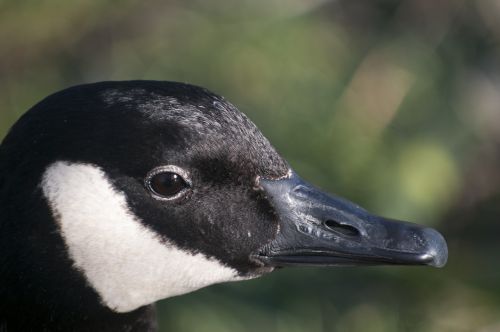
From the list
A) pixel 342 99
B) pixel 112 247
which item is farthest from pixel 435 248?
pixel 342 99

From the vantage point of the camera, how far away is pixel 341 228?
2.33 m

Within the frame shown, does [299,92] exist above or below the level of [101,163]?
above

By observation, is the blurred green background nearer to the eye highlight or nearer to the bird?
the bird

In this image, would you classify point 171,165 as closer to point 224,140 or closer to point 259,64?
point 224,140

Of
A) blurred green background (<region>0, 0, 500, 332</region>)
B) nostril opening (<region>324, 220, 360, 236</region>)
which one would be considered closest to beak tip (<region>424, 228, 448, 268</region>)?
nostril opening (<region>324, 220, 360, 236</region>)

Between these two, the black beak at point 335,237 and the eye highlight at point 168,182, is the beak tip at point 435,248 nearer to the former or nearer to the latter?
the black beak at point 335,237

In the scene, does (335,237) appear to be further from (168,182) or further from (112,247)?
(112,247)

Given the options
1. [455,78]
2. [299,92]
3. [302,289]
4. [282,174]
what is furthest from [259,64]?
[282,174]

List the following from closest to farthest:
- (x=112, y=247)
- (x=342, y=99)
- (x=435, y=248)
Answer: (x=112, y=247) < (x=435, y=248) < (x=342, y=99)

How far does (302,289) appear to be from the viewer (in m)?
4.93

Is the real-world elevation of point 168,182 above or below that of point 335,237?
below

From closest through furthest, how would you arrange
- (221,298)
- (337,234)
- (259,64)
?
(337,234), (221,298), (259,64)

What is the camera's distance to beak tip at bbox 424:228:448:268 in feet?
7.45

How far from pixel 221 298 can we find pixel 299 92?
1811 mm
